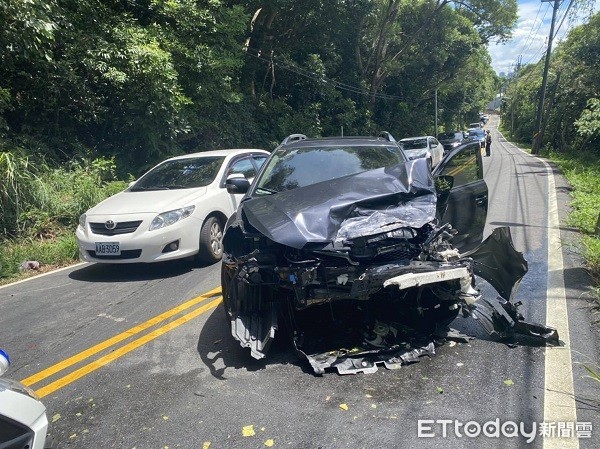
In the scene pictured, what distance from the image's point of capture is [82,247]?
20.7 ft

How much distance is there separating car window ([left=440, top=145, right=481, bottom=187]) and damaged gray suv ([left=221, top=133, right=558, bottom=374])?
26.0 inches

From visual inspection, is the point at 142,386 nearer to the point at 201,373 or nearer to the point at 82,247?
the point at 201,373

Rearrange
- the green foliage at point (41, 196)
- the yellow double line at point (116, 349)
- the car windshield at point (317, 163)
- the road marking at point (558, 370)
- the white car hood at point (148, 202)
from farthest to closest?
the green foliage at point (41, 196) → the white car hood at point (148, 202) → the car windshield at point (317, 163) → the yellow double line at point (116, 349) → the road marking at point (558, 370)

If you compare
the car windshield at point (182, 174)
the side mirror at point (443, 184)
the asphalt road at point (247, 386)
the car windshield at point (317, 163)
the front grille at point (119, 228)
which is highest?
the car windshield at point (317, 163)

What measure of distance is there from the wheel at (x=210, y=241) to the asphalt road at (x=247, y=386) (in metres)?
1.33

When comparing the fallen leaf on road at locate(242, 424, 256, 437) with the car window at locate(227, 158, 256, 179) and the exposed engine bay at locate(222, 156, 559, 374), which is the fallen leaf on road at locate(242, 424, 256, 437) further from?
the car window at locate(227, 158, 256, 179)

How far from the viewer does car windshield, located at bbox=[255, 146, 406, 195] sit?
497cm

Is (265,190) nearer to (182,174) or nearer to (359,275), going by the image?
(359,275)

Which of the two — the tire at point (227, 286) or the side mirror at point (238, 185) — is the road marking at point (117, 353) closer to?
the tire at point (227, 286)

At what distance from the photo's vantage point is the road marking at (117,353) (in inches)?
141

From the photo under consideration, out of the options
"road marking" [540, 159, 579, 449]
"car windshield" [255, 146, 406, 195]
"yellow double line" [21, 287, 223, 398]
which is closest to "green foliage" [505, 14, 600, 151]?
"road marking" [540, 159, 579, 449]

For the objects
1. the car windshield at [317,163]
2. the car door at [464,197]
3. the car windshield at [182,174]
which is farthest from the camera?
the car windshield at [182,174]

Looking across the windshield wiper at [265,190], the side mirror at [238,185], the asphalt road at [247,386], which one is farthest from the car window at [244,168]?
the asphalt road at [247,386]

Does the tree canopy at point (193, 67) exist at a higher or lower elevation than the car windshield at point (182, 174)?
higher
